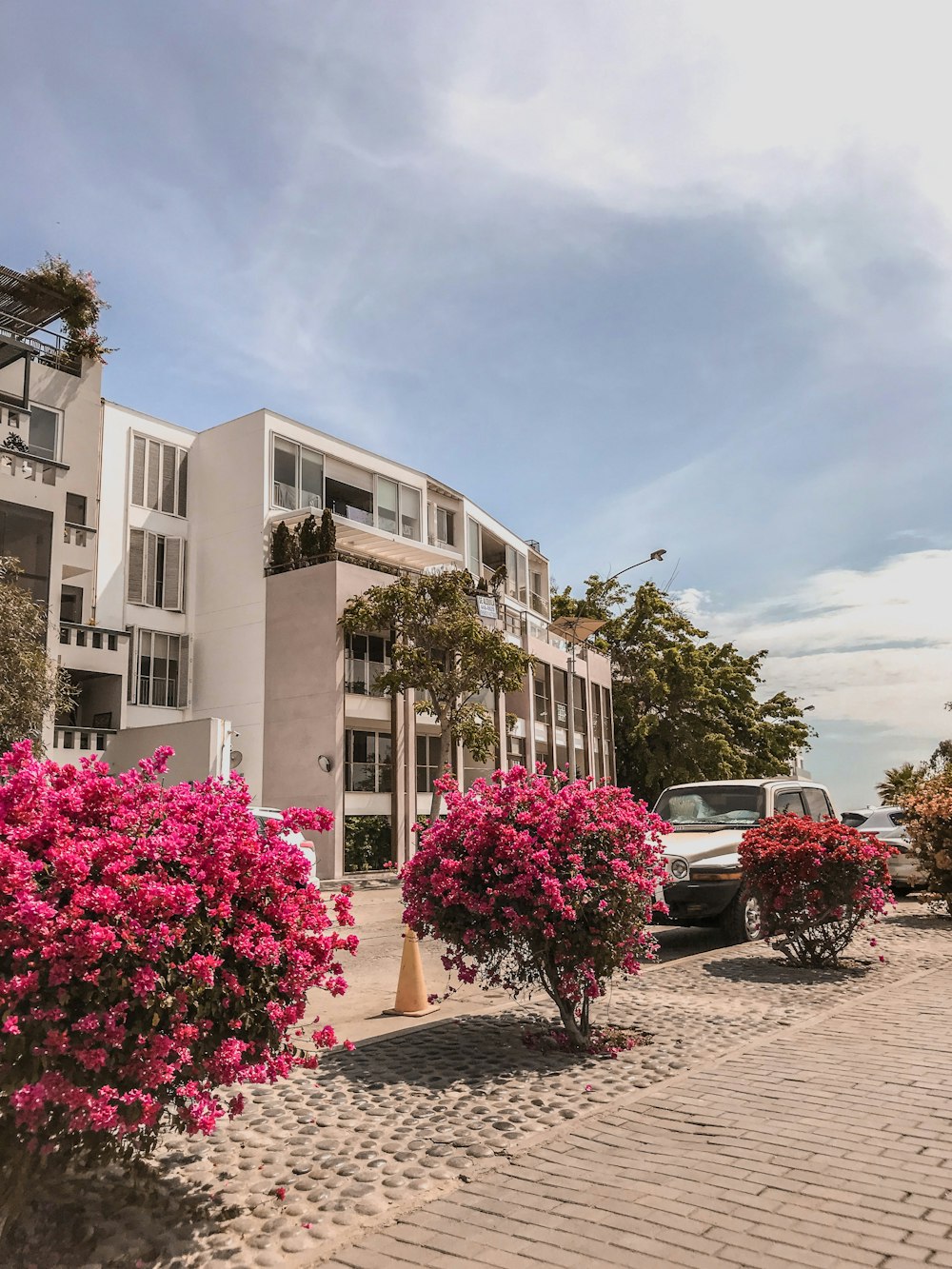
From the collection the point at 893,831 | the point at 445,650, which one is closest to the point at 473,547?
the point at 445,650

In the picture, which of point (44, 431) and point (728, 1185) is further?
point (44, 431)

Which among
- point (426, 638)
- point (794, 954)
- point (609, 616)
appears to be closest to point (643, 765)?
point (609, 616)

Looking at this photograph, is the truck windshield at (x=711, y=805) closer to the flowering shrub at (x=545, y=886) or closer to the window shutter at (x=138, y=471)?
the flowering shrub at (x=545, y=886)

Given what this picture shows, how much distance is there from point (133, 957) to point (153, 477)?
31839 mm

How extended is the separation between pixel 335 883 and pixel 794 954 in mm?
18932

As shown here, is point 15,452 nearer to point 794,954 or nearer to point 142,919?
point 794,954

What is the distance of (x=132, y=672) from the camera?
103ft

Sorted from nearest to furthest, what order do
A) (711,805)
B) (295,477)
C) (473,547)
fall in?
(711,805)
(295,477)
(473,547)

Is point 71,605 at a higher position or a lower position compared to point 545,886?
higher

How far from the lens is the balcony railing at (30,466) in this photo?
23.6m

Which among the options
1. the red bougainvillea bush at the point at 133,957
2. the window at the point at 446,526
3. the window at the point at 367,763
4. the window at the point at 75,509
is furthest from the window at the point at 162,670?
the red bougainvillea bush at the point at 133,957

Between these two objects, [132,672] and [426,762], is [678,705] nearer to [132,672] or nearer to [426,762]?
[426,762]

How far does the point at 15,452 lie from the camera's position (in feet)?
78.2

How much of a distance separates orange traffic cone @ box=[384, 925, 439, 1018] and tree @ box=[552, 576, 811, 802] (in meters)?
39.5
